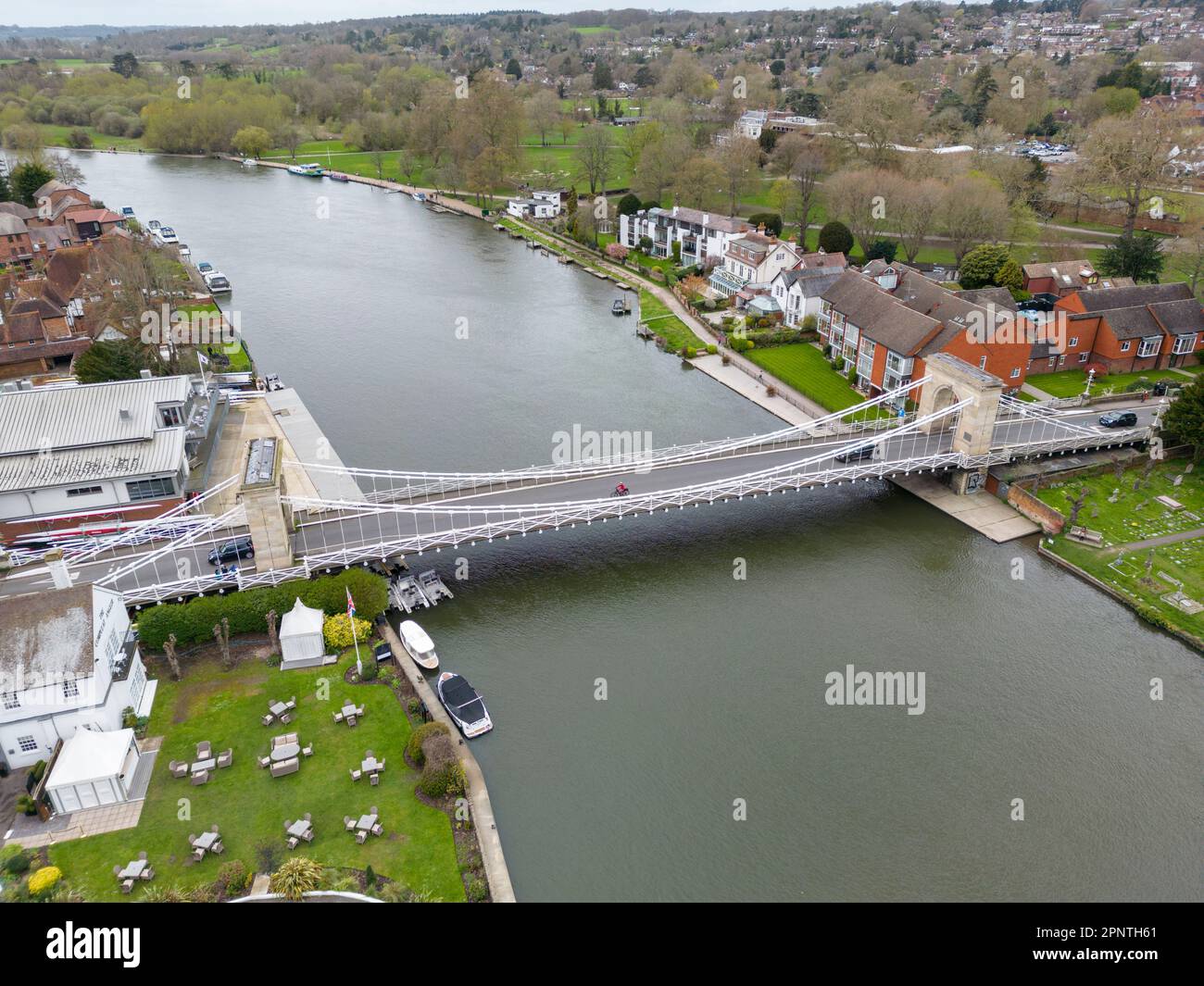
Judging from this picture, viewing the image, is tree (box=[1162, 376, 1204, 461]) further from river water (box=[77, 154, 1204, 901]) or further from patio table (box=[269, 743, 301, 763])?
patio table (box=[269, 743, 301, 763])

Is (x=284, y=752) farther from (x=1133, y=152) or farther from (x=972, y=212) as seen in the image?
(x=1133, y=152)

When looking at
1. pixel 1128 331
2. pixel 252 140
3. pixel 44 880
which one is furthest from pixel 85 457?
pixel 252 140

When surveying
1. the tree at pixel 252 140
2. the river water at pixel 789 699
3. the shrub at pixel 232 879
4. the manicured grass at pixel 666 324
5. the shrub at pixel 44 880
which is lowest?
the river water at pixel 789 699

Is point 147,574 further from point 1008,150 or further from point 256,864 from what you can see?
point 1008,150

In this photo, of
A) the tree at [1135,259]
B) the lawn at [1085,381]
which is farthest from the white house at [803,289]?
the tree at [1135,259]

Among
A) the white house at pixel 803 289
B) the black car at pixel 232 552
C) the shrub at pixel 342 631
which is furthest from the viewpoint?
the white house at pixel 803 289

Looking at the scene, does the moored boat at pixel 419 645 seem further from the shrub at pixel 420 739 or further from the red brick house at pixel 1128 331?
the red brick house at pixel 1128 331

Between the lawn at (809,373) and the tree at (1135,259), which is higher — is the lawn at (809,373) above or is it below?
below
